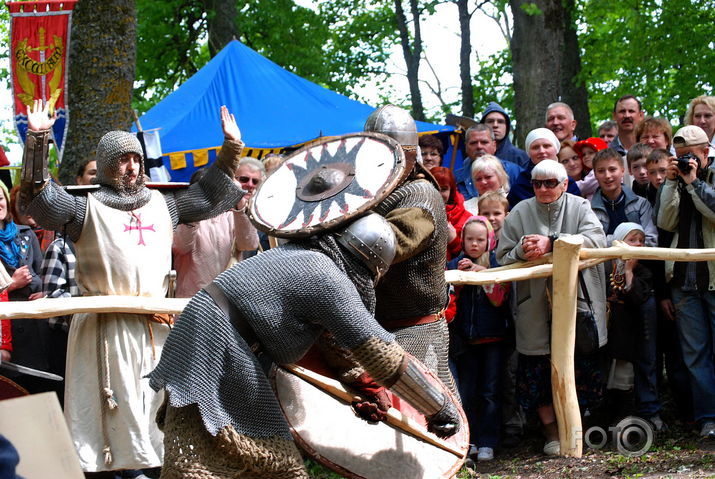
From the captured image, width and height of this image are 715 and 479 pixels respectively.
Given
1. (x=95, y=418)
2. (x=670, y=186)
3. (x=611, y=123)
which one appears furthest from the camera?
(x=611, y=123)

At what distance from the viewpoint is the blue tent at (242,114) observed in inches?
375

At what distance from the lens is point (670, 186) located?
245 inches

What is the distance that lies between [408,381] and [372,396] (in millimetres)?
412

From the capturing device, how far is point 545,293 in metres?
6.14

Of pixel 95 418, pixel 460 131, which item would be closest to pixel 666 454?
pixel 95 418

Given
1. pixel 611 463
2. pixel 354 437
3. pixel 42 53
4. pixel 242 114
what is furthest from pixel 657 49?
pixel 354 437

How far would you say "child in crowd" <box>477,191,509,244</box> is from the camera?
261 inches

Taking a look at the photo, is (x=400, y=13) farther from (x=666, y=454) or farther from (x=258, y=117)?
(x=666, y=454)

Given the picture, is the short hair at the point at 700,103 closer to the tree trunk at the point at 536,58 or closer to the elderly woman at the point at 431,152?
the elderly woman at the point at 431,152

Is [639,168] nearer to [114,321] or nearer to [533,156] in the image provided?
[533,156]

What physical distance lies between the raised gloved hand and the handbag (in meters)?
2.42

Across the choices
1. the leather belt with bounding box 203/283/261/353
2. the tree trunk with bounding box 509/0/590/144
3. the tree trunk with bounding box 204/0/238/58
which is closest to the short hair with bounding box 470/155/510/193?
the leather belt with bounding box 203/283/261/353

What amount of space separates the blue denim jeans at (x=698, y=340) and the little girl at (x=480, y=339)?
41.0 inches

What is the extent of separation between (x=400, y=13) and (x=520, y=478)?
702 inches
